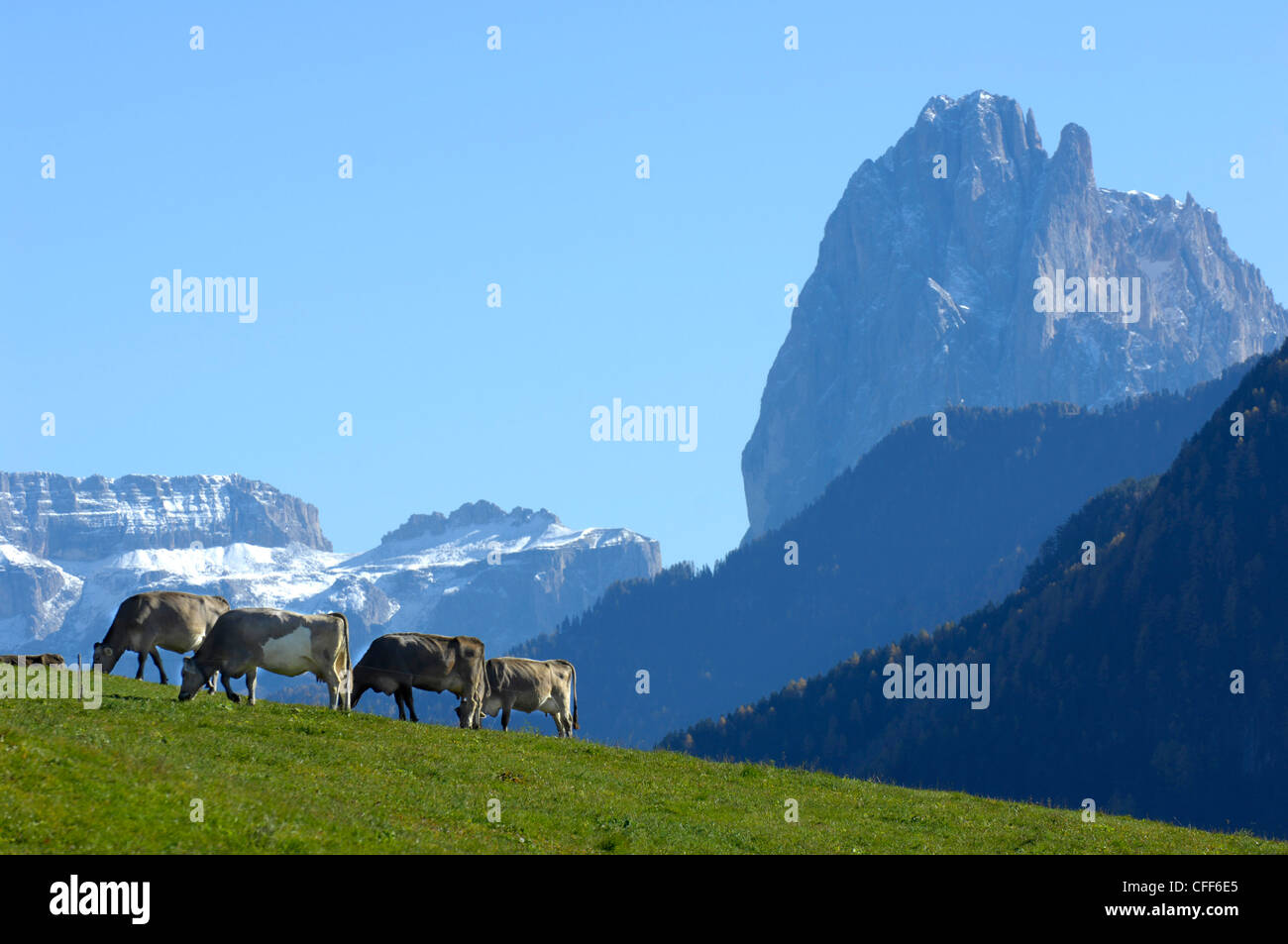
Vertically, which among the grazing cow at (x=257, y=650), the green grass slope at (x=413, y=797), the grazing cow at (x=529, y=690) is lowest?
the green grass slope at (x=413, y=797)

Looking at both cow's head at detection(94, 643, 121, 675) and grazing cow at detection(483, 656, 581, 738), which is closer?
cow's head at detection(94, 643, 121, 675)

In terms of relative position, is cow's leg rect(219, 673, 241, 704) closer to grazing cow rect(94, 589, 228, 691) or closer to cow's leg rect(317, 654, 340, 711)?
cow's leg rect(317, 654, 340, 711)

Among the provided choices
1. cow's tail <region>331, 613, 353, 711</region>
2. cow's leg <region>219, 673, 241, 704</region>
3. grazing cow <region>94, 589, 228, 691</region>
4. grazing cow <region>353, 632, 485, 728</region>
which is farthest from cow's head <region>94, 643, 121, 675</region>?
cow's tail <region>331, 613, 353, 711</region>

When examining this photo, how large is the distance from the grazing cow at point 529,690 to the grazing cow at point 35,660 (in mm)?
15111

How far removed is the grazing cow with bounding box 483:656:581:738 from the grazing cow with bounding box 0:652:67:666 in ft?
49.6

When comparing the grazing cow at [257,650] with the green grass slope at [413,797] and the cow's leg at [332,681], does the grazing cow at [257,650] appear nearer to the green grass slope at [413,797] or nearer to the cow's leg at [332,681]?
the cow's leg at [332,681]

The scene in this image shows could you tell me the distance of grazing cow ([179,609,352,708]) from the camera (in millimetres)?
40312

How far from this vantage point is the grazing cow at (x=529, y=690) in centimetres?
4884

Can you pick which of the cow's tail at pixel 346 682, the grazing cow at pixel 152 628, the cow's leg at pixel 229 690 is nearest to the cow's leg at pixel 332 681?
the cow's tail at pixel 346 682

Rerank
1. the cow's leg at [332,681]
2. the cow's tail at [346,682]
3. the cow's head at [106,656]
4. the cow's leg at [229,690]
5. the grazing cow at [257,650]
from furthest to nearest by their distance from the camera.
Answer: the cow's head at [106,656]
the cow's tail at [346,682]
the cow's leg at [332,681]
the cow's leg at [229,690]
the grazing cow at [257,650]

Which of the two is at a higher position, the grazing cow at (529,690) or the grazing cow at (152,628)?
the grazing cow at (152,628)

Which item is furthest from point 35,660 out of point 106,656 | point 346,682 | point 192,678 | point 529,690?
point 346,682
